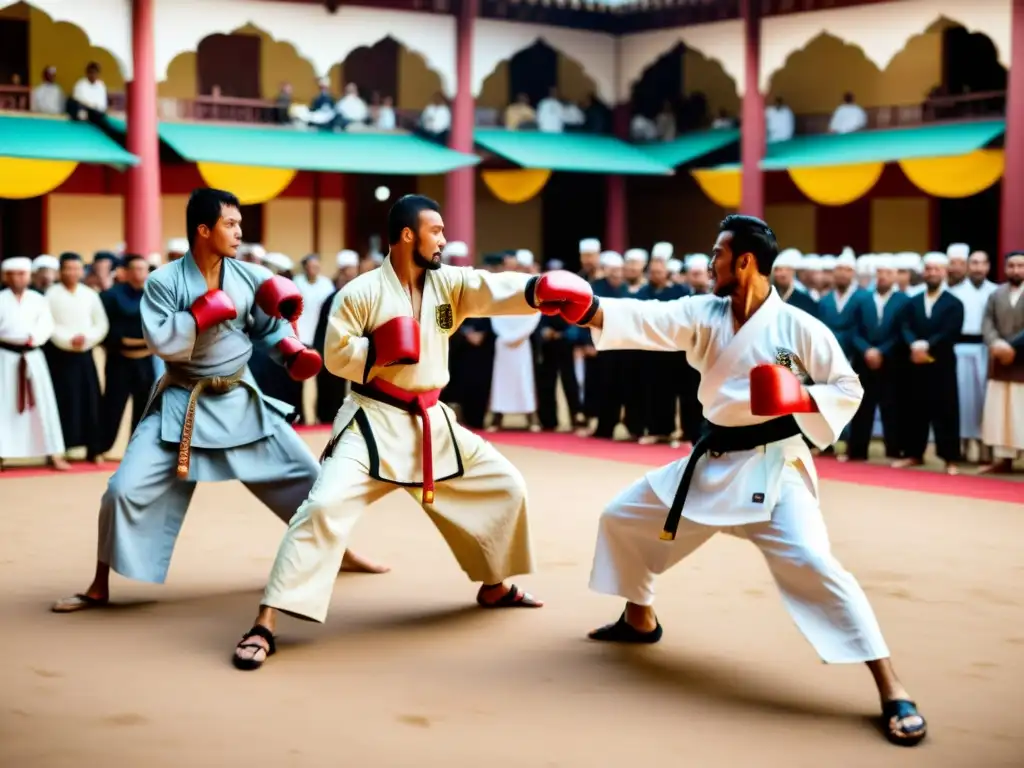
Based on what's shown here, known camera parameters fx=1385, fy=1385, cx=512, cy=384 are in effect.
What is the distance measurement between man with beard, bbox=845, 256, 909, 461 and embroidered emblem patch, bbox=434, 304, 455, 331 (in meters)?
5.13

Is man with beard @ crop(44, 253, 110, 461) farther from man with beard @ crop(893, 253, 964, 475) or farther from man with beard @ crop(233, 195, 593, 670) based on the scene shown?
man with beard @ crop(893, 253, 964, 475)

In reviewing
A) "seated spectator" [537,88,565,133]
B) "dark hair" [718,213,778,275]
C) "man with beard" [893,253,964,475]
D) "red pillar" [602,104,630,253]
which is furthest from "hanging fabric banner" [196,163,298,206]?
"dark hair" [718,213,778,275]

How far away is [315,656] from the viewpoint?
4203 millimetres

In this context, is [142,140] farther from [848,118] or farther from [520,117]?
[848,118]

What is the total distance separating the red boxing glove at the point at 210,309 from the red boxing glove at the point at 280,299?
128 mm

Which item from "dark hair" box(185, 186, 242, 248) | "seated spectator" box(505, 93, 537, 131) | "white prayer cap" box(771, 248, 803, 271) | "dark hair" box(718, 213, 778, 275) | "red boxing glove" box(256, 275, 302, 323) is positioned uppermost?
"seated spectator" box(505, 93, 537, 131)

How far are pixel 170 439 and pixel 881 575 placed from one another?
2.76m

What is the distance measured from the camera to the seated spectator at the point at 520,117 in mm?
17531

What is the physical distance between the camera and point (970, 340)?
939cm

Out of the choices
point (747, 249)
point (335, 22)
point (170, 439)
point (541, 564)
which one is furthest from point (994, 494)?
point (335, 22)

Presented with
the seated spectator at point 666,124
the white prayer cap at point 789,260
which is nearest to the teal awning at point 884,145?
the seated spectator at point 666,124

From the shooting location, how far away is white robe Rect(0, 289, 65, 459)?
831 centimetres

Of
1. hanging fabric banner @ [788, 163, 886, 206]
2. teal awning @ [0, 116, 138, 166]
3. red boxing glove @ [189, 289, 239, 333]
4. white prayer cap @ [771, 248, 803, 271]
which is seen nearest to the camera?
red boxing glove @ [189, 289, 239, 333]

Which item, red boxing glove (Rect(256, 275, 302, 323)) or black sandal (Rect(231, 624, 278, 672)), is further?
red boxing glove (Rect(256, 275, 302, 323))
